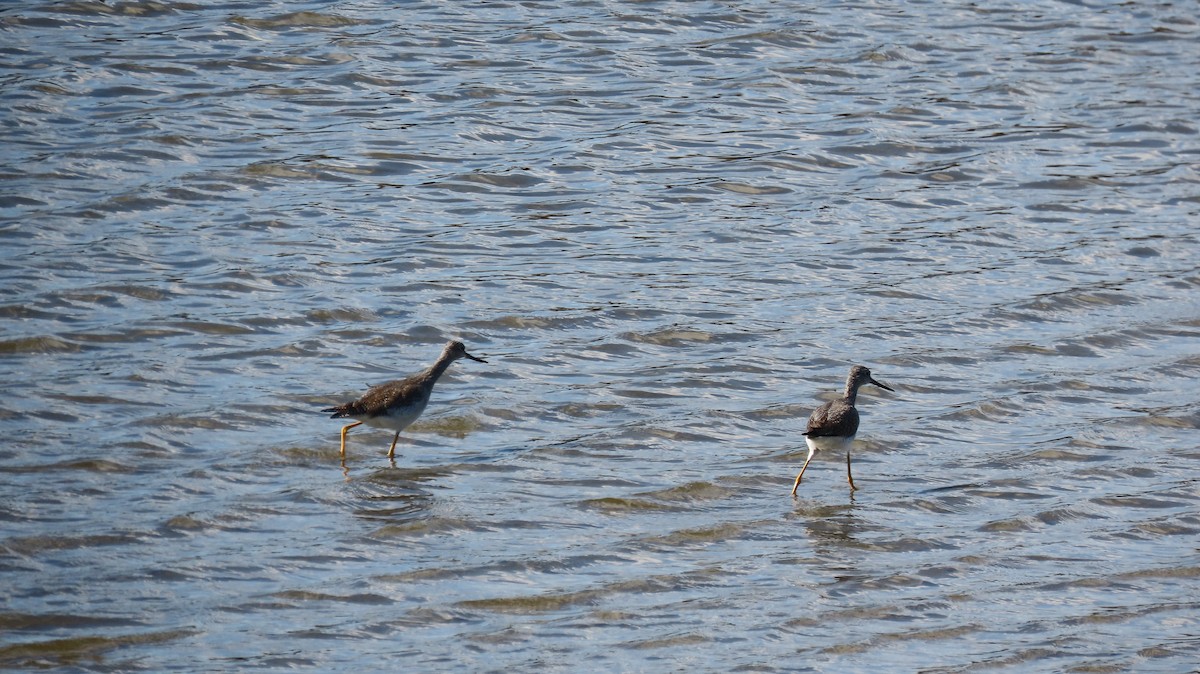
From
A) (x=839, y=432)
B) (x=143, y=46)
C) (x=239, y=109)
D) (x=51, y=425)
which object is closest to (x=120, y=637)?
(x=51, y=425)

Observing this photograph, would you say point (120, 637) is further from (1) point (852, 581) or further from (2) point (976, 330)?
(2) point (976, 330)

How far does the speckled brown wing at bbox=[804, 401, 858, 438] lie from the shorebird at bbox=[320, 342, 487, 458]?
297 cm

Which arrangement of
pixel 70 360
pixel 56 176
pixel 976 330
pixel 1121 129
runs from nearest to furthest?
pixel 70 360
pixel 976 330
pixel 56 176
pixel 1121 129

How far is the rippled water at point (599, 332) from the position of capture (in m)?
8.86

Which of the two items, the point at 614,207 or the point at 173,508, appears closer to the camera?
the point at 173,508

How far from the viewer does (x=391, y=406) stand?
11.2 m

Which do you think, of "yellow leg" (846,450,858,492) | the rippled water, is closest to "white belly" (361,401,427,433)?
the rippled water

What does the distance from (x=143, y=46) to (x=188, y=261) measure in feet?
19.4

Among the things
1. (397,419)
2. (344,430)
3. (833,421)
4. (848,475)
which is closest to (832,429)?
(833,421)

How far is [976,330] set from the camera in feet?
45.8

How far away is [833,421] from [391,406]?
10.8 ft

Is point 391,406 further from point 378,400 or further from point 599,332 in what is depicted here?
point 599,332

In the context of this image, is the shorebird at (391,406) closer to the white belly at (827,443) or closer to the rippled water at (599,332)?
the rippled water at (599,332)

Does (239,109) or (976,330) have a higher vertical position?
(239,109)
